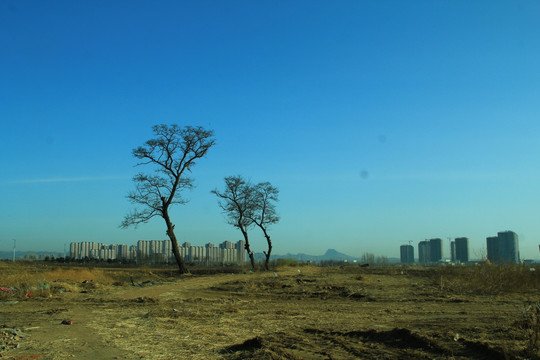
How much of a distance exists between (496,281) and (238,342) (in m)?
15.7

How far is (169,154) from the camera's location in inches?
1243

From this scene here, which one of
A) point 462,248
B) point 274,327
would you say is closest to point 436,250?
point 462,248

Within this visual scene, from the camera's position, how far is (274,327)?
9.62 meters

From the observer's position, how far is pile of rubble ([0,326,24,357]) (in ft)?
24.8

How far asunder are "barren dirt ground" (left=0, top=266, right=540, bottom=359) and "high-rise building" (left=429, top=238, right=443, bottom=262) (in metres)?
89.1

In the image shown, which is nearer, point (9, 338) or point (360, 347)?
point (360, 347)

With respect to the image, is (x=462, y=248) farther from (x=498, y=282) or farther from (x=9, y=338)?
Answer: (x=9, y=338)

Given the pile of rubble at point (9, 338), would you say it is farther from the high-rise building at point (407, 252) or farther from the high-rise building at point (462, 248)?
the high-rise building at point (407, 252)

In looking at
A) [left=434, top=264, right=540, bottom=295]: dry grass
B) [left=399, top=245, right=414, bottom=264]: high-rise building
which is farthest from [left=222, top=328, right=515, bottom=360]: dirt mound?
[left=399, top=245, right=414, bottom=264]: high-rise building

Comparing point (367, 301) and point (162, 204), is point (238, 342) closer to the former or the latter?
point (367, 301)

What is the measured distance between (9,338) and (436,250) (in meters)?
103

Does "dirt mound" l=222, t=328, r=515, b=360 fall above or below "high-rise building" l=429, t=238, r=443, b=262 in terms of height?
above

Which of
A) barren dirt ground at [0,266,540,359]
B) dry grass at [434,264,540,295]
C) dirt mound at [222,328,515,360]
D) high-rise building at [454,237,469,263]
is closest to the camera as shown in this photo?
dirt mound at [222,328,515,360]

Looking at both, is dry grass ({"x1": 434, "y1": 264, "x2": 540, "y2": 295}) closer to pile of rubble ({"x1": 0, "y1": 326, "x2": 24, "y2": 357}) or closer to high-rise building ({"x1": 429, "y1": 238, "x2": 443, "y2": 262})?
pile of rubble ({"x1": 0, "y1": 326, "x2": 24, "y2": 357})
